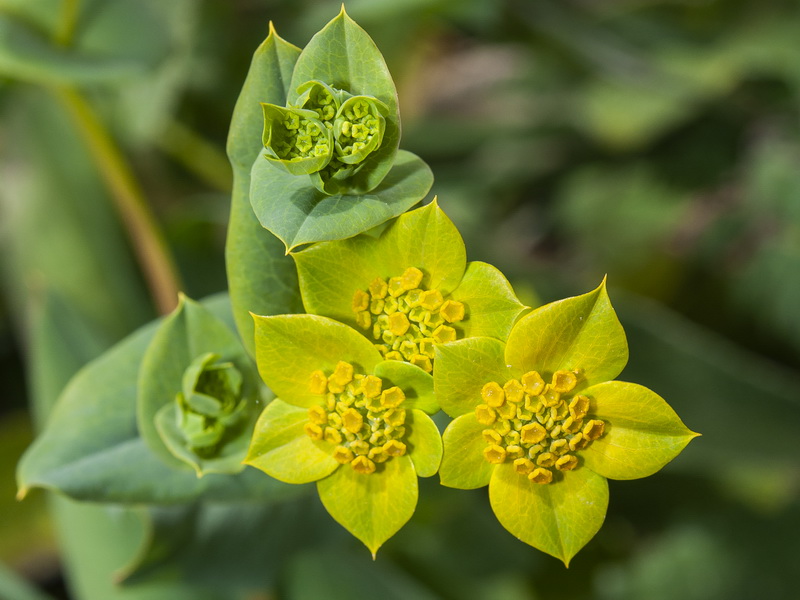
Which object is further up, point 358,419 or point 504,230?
point 358,419

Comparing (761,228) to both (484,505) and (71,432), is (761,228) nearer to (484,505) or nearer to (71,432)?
(484,505)

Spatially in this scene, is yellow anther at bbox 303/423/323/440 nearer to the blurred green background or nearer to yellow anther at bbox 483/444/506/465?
yellow anther at bbox 483/444/506/465

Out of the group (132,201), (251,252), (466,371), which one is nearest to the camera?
(466,371)

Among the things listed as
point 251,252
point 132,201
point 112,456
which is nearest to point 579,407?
point 251,252

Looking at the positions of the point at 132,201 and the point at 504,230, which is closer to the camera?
the point at 132,201

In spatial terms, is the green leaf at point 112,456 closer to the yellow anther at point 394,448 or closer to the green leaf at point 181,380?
the green leaf at point 181,380

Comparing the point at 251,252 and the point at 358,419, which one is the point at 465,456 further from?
the point at 251,252

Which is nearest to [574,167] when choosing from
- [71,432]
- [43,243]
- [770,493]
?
[770,493]

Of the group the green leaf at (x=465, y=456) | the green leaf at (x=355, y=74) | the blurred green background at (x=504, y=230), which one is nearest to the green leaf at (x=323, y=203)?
the green leaf at (x=355, y=74)
